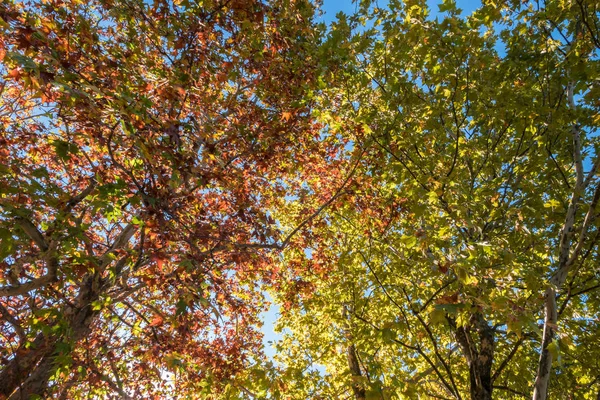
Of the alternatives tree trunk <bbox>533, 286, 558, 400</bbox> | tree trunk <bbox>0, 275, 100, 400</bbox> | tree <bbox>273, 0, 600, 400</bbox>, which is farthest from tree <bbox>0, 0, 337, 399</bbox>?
tree trunk <bbox>533, 286, 558, 400</bbox>

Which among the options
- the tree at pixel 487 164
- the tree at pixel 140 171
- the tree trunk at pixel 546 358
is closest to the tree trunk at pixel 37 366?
the tree at pixel 140 171

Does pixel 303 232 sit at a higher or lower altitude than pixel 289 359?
higher

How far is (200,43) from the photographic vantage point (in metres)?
6.10

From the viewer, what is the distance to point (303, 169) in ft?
29.8

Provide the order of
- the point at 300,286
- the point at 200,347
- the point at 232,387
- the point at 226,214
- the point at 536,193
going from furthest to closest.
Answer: the point at 300,286 → the point at 200,347 → the point at 226,214 → the point at 536,193 → the point at 232,387

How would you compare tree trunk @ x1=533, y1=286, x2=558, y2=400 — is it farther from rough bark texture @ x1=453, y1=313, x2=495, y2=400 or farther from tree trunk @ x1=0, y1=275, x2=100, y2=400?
tree trunk @ x1=0, y1=275, x2=100, y2=400

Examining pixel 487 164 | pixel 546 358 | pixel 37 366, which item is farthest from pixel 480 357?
pixel 37 366

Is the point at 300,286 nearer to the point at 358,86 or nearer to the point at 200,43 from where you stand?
the point at 358,86

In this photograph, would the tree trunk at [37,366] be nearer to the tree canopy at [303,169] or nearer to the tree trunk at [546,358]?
the tree canopy at [303,169]

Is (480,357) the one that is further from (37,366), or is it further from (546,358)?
(37,366)

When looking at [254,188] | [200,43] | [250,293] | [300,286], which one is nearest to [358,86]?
[200,43]

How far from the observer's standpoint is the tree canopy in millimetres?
4027

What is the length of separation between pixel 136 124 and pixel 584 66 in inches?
241

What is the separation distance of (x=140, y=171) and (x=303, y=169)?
469 centimetres
